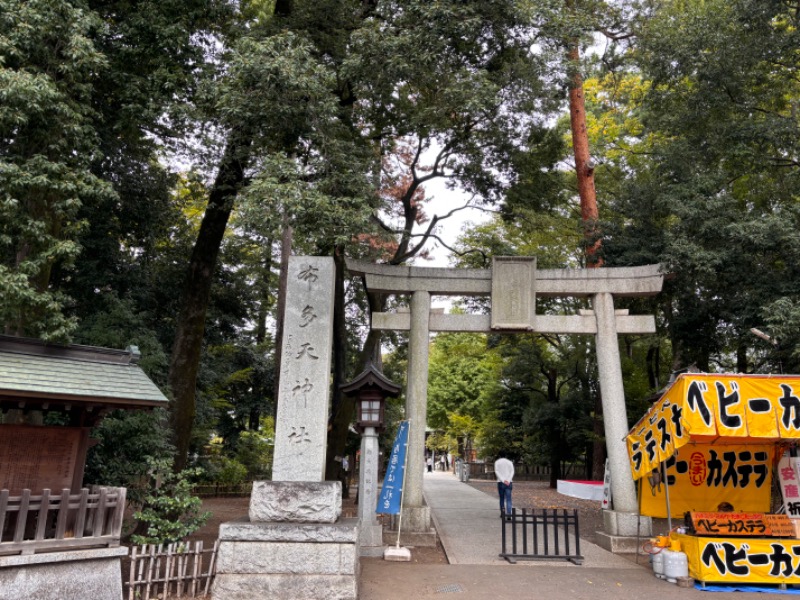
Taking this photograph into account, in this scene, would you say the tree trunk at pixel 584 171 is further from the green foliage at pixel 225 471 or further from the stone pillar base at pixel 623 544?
the green foliage at pixel 225 471

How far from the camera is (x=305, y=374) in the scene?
7871mm

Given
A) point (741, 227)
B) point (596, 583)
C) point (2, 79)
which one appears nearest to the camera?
point (2, 79)

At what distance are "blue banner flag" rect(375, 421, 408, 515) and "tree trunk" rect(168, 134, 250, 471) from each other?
4.39 meters

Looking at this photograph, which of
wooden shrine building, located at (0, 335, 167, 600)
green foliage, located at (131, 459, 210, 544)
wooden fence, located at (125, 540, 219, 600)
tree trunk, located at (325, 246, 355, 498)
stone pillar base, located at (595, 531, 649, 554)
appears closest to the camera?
wooden shrine building, located at (0, 335, 167, 600)

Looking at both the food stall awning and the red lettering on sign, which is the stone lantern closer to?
the food stall awning

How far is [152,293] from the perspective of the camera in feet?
45.8

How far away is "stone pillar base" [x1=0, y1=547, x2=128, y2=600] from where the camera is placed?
6613 mm

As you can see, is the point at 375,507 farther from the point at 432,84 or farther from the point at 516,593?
the point at 432,84

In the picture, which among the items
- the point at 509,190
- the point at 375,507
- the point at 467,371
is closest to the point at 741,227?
the point at 509,190

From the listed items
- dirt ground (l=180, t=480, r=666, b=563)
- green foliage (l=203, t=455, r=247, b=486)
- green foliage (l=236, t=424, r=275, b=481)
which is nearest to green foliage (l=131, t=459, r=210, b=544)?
dirt ground (l=180, t=480, r=666, b=563)

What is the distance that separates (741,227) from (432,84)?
6728mm

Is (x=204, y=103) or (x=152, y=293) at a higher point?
(x=204, y=103)

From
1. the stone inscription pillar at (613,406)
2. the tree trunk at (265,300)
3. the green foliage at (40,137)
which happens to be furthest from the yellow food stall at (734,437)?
the tree trunk at (265,300)

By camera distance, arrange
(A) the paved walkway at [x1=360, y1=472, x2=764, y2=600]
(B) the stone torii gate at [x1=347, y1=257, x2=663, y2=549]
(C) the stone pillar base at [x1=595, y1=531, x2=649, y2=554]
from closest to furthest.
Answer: (A) the paved walkway at [x1=360, y1=472, x2=764, y2=600] < (C) the stone pillar base at [x1=595, y1=531, x2=649, y2=554] < (B) the stone torii gate at [x1=347, y1=257, x2=663, y2=549]
